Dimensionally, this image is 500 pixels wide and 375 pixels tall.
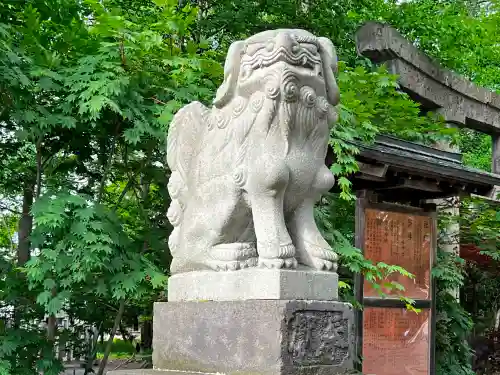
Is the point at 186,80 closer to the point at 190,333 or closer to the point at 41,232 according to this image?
the point at 41,232

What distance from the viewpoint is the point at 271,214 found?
3916 millimetres

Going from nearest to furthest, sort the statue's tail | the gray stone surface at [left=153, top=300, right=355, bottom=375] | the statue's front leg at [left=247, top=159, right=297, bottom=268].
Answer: the gray stone surface at [left=153, top=300, right=355, bottom=375]
the statue's front leg at [left=247, top=159, right=297, bottom=268]
the statue's tail

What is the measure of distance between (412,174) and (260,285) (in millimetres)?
4750

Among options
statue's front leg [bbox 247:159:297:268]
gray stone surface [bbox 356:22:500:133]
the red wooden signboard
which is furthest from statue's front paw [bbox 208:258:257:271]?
gray stone surface [bbox 356:22:500:133]

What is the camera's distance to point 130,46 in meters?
6.56

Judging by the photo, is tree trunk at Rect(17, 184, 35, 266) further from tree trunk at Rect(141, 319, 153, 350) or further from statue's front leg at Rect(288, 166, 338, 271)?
tree trunk at Rect(141, 319, 153, 350)

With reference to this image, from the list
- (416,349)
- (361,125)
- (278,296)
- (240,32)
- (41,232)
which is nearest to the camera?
(278,296)

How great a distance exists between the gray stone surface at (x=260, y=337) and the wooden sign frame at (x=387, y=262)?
12.0 ft

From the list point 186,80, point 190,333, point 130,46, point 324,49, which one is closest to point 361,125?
point 186,80

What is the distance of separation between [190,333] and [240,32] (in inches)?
248

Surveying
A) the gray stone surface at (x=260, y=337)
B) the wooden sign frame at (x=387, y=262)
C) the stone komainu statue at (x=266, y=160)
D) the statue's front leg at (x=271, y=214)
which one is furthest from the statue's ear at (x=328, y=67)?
the wooden sign frame at (x=387, y=262)

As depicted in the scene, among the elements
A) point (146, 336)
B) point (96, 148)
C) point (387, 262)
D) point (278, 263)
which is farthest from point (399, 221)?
point (146, 336)

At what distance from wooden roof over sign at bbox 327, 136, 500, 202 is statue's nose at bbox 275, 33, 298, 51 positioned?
3.55m

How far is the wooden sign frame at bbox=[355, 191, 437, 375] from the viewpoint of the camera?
7.73 meters
